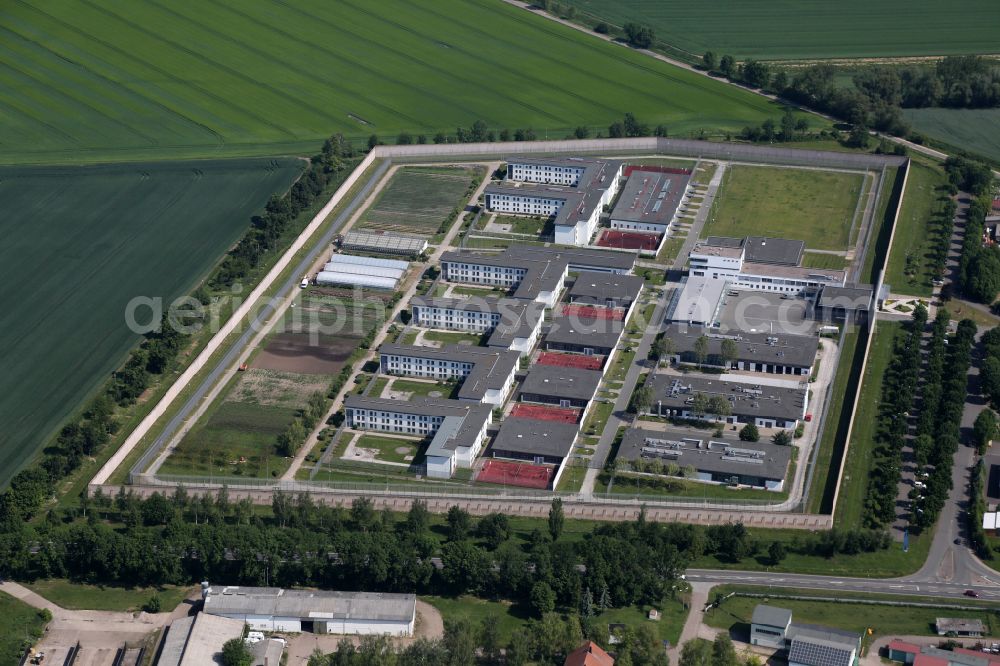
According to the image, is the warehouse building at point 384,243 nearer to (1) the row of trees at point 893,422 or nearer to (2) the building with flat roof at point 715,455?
(2) the building with flat roof at point 715,455

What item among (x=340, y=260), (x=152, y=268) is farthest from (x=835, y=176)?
(x=152, y=268)

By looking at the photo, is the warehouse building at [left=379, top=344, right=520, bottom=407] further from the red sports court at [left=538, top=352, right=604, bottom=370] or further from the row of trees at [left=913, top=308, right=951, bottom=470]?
the row of trees at [left=913, top=308, right=951, bottom=470]

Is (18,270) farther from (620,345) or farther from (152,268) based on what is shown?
(620,345)

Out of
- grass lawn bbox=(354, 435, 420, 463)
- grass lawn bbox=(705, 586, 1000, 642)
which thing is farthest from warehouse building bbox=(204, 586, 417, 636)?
grass lawn bbox=(705, 586, 1000, 642)

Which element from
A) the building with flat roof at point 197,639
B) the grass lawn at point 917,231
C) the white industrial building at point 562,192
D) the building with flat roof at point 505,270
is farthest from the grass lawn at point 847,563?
the white industrial building at point 562,192

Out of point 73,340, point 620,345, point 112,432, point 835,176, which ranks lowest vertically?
point 112,432
